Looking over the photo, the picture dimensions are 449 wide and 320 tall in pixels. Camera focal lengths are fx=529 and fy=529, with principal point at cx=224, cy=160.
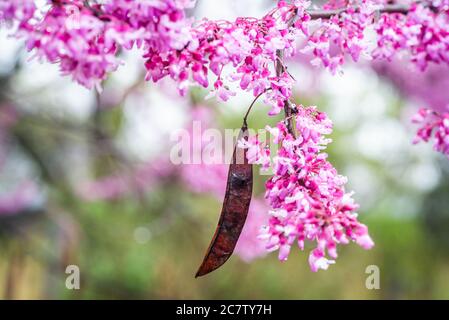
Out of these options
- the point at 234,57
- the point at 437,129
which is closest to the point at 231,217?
the point at 234,57

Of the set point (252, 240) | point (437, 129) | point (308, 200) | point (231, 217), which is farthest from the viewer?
point (252, 240)

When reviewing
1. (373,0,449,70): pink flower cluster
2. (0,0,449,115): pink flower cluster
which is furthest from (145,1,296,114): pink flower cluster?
(373,0,449,70): pink flower cluster

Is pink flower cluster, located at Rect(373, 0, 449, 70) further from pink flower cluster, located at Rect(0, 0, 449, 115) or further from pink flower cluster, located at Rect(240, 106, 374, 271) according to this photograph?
pink flower cluster, located at Rect(240, 106, 374, 271)

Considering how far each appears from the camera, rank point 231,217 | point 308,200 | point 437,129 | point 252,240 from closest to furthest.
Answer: point 308,200
point 231,217
point 437,129
point 252,240

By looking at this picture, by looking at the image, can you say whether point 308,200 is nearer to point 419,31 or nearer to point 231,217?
point 231,217

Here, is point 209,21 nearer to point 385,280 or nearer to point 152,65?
point 152,65

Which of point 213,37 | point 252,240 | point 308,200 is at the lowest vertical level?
point 308,200

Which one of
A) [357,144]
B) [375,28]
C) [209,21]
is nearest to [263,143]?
[209,21]
